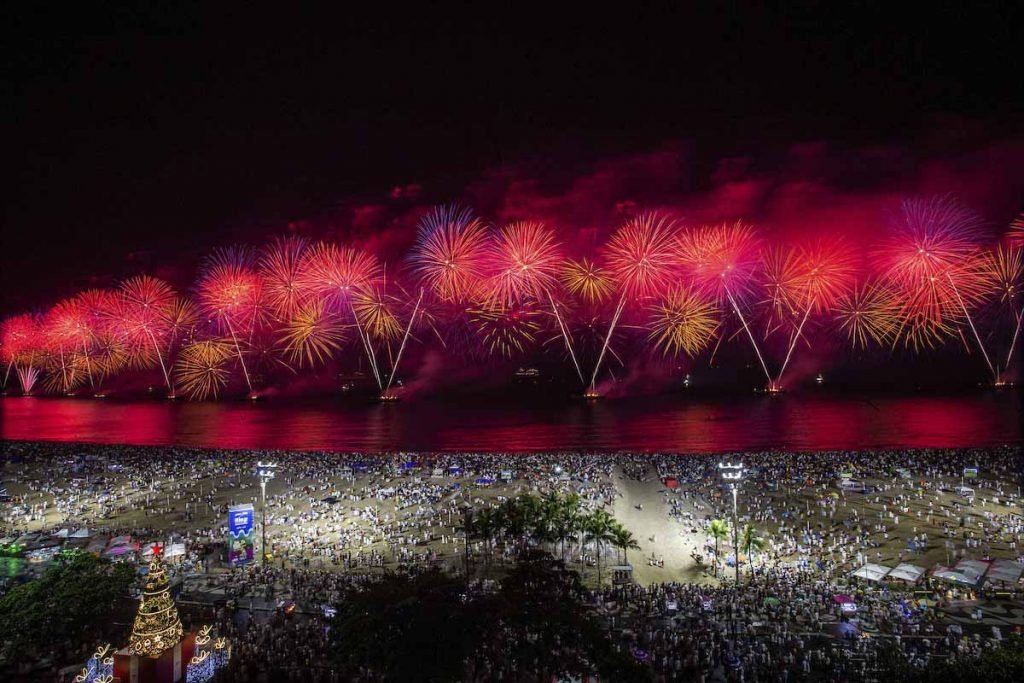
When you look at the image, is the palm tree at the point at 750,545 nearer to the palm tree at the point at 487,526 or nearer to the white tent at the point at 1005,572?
the white tent at the point at 1005,572

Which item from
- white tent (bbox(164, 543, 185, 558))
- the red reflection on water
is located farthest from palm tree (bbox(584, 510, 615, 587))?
white tent (bbox(164, 543, 185, 558))

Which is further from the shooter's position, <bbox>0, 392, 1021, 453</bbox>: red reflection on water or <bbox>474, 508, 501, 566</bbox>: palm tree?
<bbox>0, 392, 1021, 453</bbox>: red reflection on water

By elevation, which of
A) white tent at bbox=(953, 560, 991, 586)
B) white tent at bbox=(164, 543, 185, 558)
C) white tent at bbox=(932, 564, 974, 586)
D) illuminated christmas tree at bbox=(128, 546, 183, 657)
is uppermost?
illuminated christmas tree at bbox=(128, 546, 183, 657)

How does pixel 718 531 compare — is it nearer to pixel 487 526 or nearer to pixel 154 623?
pixel 487 526

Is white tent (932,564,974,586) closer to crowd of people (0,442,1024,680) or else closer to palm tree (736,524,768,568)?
crowd of people (0,442,1024,680)

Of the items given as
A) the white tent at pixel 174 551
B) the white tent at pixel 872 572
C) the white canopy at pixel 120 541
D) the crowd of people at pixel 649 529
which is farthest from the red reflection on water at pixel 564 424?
the white tent at pixel 872 572

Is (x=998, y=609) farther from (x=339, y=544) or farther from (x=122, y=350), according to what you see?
(x=122, y=350)

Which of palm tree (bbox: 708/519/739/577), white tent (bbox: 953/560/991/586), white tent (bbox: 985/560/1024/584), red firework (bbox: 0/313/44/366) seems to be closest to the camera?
white tent (bbox: 985/560/1024/584)
